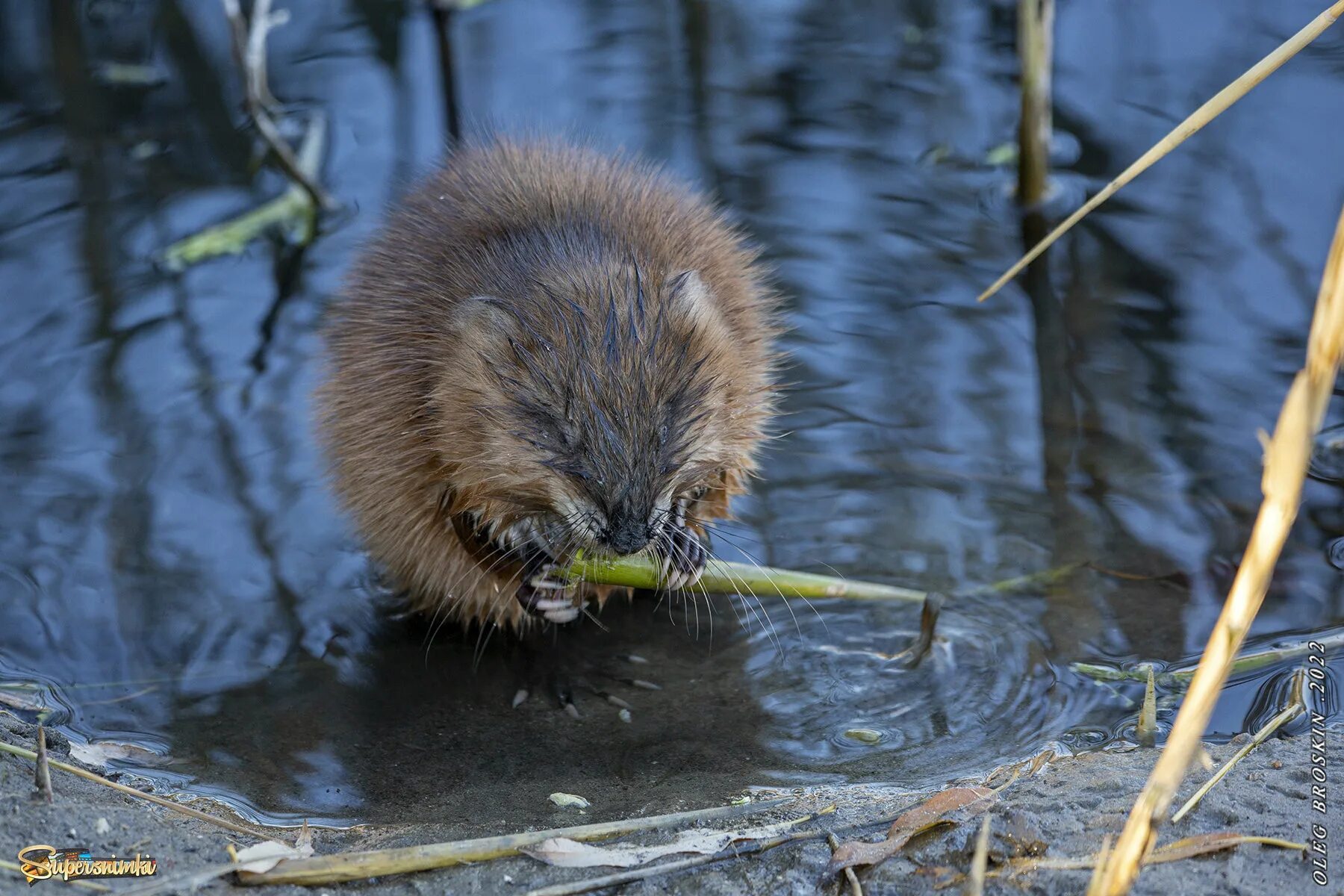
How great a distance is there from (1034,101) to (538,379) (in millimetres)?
2997

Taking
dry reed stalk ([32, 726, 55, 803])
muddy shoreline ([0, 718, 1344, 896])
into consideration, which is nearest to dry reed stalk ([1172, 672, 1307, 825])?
muddy shoreline ([0, 718, 1344, 896])

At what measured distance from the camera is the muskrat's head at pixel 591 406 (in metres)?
3.08

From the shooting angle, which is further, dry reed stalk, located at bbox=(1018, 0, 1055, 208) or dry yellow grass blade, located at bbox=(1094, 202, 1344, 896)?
dry reed stalk, located at bbox=(1018, 0, 1055, 208)

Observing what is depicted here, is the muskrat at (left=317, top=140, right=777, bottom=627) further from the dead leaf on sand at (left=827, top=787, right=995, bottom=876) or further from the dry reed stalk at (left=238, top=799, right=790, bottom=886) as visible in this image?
the dead leaf on sand at (left=827, top=787, right=995, bottom=876)

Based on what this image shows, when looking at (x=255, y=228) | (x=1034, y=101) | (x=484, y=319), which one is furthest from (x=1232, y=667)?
(x=255, y=228)

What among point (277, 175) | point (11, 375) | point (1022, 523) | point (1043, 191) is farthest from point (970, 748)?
point (277, 175)

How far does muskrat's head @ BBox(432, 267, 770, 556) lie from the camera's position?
3082 mm

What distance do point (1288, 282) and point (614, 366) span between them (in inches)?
121

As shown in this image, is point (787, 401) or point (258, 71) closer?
point (787, 401)

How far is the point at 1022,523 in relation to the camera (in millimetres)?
4086

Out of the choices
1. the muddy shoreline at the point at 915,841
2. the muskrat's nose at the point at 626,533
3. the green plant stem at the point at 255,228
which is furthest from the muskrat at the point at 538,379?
the green plant stem at the point at 255,228

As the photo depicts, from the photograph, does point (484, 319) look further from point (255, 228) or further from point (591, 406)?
point (255, 228)

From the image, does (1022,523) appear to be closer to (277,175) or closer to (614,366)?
(614,366)

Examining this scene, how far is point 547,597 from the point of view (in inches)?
145
